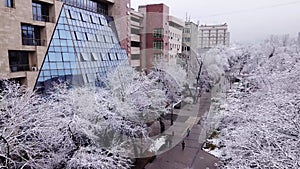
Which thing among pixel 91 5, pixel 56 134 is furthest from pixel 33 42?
pixel 56 134

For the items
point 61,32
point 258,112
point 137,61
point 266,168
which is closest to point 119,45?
point 137,61

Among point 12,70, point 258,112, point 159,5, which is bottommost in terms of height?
point 258,112

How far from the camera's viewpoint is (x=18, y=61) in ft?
61.8

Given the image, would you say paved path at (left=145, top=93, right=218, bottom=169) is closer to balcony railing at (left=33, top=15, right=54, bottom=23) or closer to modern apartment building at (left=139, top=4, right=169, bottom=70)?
balcony railing at (left=33, top=15, right=54, bottom=23)

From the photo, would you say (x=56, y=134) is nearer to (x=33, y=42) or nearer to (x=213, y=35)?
(x=33, y=42)

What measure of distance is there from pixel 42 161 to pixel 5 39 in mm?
11705

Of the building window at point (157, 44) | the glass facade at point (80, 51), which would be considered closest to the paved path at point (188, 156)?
the glass facade at point (80, 51)

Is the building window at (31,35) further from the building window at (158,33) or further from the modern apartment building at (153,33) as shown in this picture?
the building window at (158,33)

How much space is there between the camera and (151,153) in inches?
689

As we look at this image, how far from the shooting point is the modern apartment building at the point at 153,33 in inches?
1640

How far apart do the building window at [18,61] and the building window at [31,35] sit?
3.54 ft

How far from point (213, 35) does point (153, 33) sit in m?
88.2

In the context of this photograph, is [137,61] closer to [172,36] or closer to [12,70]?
[172,36]

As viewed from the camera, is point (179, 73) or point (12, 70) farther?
point (179, 73)
